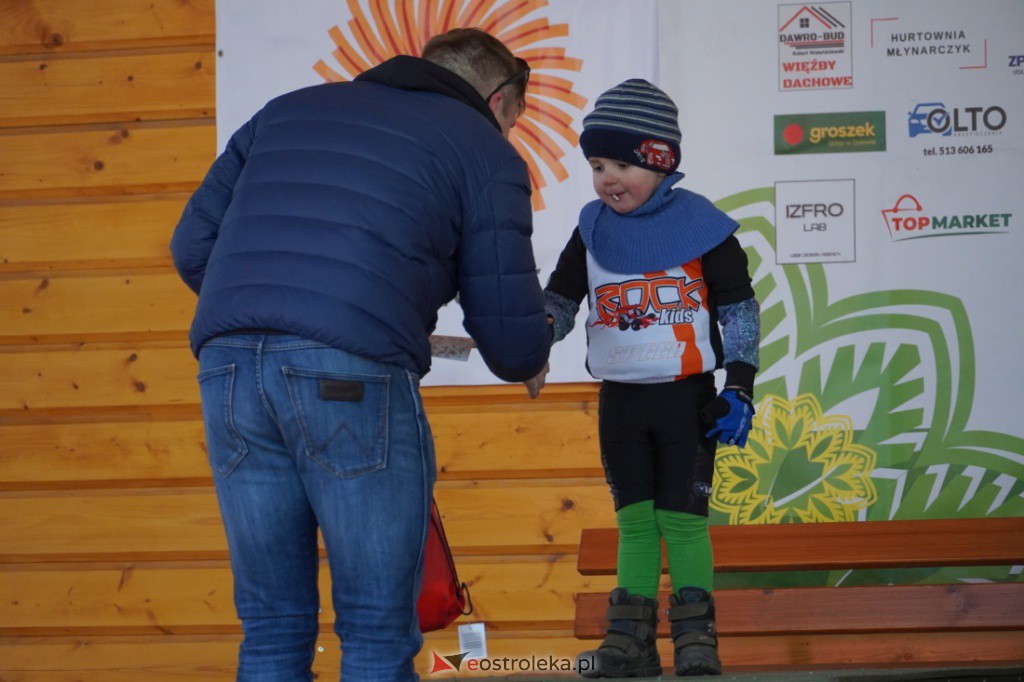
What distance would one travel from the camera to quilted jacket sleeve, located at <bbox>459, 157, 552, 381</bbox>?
6.01 ft

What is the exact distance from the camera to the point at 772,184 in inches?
139

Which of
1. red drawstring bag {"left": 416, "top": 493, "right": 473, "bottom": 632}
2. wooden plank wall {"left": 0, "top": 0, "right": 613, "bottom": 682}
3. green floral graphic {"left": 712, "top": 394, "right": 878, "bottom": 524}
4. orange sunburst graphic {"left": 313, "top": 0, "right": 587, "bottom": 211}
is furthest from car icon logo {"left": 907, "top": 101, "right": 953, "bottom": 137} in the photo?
red drawstring bag {"left": 416, "top": 493, "right": 473, "bottom": 632}

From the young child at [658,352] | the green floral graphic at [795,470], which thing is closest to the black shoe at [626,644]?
the young child at [658,352]

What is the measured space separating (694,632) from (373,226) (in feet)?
3.95

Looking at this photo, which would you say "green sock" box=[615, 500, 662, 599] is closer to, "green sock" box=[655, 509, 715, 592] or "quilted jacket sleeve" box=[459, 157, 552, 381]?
"green sock" box=[655, 509, 715, 592]

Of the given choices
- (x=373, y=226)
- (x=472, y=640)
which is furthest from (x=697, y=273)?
(x=472, y=640)

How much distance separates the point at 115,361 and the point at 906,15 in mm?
2852

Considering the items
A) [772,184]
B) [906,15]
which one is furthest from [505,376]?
[906,15]

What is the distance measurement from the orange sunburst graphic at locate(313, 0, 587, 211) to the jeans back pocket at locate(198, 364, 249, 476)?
1974 millimetres

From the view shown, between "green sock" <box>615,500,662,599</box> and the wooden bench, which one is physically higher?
"green sock" <box>615,500,662,599</box>

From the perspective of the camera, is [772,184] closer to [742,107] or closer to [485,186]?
[742,107]

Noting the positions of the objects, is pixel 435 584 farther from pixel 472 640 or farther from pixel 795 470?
pixel 795 470

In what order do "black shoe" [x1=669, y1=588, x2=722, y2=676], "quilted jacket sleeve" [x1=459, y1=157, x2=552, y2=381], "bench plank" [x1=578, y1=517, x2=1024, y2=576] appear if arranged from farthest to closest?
"bench plank" [x1=578, y1=517, x2=1024, y2=576] < "black shoe" [x1=669, y1=588, x2=722, y2=676] < "quilted jacket sleeve" [x1=459, y1=157, x2=552, y2=381]

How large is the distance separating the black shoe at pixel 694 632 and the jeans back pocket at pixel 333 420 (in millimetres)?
975
